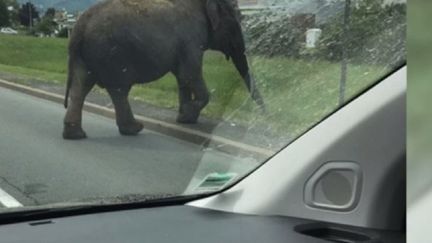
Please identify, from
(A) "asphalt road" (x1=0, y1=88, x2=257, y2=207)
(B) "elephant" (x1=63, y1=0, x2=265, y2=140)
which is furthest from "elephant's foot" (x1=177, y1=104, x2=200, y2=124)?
(A) "asphalt road" (x1=0, y1=88, x2=257, y2=207)

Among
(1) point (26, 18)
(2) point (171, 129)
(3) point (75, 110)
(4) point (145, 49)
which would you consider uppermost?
(1) point (26, 18)

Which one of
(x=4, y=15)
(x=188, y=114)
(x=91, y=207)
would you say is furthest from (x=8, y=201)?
(x=188, y=114)

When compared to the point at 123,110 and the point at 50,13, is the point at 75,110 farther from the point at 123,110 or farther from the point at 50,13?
the point at 50,13

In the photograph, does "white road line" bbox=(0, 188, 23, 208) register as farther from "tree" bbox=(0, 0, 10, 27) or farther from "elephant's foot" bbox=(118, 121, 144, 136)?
"tree" bbox=(0, 0, 10, 27)

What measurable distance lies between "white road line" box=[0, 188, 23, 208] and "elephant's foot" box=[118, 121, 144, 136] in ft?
2.09

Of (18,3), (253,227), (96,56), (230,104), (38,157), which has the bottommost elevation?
(253,227)

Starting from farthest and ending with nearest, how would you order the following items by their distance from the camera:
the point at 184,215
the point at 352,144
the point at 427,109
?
the point at 184,215 → the point at 352,144 → the point at 427,109

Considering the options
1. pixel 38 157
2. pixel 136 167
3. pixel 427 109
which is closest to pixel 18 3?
pixel 38 157

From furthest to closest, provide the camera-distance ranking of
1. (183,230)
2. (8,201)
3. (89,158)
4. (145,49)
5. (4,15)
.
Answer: (89,158), (145,49), (4,15), (8,201), (183,230)

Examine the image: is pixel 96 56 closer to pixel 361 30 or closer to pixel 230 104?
pixel 230 104

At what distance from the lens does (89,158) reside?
327 cm

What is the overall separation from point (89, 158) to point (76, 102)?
11.1 inches

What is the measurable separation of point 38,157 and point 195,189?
76 centimetres

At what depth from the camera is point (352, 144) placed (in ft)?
8.55
